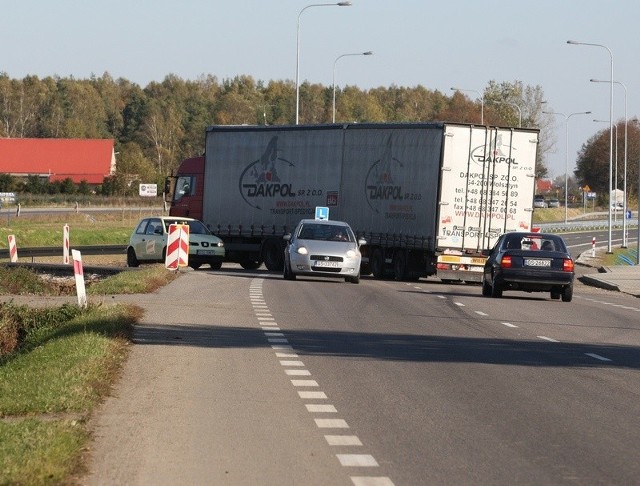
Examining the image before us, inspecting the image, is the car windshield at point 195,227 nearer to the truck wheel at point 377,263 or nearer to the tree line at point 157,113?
the truck wheel at point 377,263

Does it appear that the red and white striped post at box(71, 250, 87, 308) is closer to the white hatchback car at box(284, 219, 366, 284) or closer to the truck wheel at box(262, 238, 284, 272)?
the white hatchback car at box(284, 219, 366, 284)

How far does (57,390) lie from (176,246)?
75.0ft

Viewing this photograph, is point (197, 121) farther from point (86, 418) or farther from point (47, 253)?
point (86, 418)

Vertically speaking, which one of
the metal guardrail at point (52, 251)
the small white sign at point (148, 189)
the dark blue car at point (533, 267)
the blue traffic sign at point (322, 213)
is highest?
the small white sign at point (148, 189)

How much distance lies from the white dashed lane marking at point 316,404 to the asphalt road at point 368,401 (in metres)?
0.02

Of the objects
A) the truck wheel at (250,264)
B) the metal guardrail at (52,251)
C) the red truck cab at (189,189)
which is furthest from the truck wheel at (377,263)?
the metal guardrail at (52,251)

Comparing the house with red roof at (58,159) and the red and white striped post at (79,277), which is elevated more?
the house with red roof at (58,159)

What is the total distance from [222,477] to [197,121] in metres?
169

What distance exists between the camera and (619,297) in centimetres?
3509

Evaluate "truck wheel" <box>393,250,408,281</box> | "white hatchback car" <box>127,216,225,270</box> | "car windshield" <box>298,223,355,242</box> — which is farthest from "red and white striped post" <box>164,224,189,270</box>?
"truck wheel" <box>393,250,408,281</box>

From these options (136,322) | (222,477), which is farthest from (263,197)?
(222,477)

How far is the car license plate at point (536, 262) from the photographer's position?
2947cm

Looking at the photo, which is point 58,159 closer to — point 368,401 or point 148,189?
point 148,189

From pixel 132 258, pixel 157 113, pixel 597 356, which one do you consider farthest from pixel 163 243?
pixel 157 113
